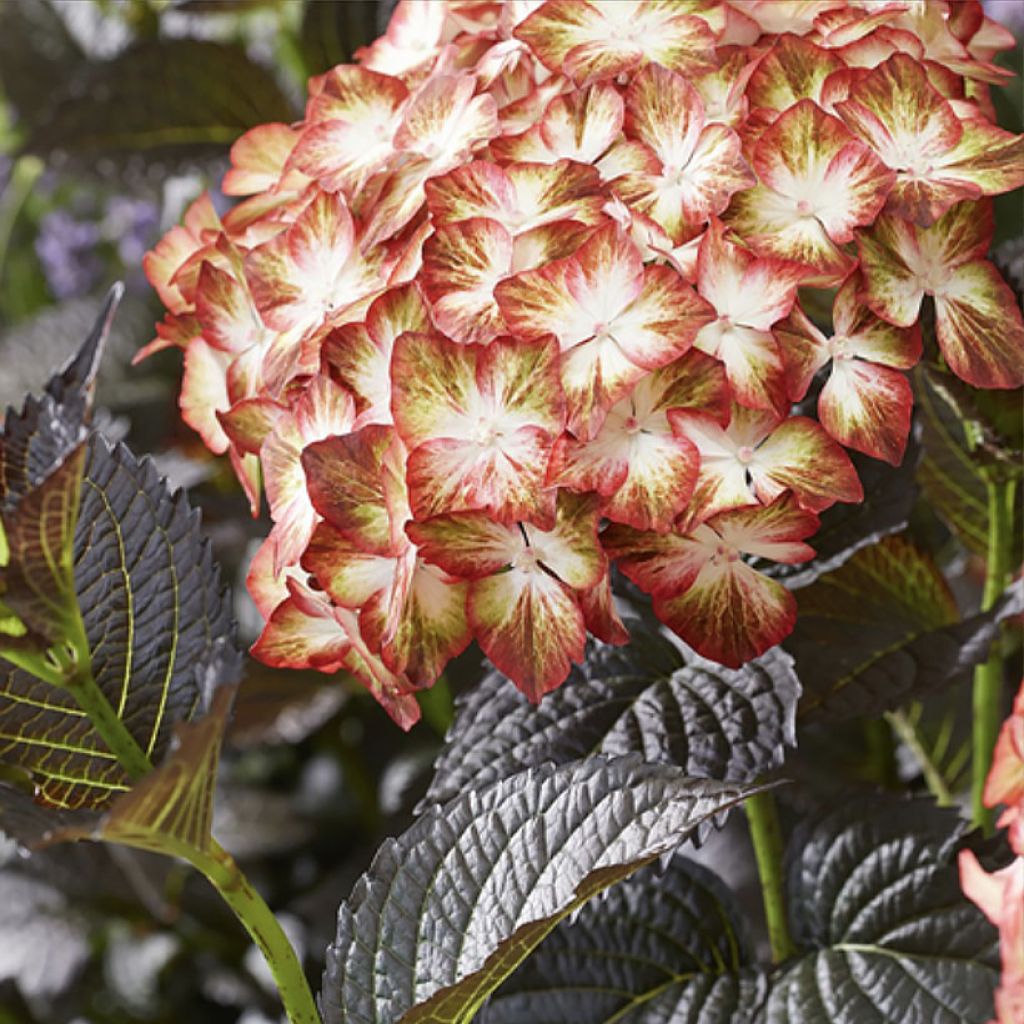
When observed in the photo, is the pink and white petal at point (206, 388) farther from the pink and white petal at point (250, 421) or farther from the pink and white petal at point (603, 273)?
the pink and white petal at point (603, 273)

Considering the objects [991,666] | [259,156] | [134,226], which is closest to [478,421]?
[259,156]

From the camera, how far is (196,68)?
985mm

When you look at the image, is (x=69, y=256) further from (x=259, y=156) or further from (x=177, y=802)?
(x=177, y=802)

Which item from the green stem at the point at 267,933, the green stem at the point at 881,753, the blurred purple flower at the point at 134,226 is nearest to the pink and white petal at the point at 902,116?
the green stem at the point at 267,933

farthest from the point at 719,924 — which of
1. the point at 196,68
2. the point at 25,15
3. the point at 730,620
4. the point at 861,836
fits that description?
the point at 25,15

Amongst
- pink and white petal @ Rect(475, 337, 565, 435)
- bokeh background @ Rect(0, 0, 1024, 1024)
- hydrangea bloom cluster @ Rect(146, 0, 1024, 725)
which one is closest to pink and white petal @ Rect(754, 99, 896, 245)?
hydrangea bloom cluster @ Rect(146, 0, 1024, 725)

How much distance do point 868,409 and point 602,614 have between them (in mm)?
112

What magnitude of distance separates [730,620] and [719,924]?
213 mm

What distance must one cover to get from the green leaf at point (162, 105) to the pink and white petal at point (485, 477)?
0.61m

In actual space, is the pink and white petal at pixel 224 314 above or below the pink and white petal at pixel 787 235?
below

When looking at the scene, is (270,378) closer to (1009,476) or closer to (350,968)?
(350,968)

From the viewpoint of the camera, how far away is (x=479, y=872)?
481mm

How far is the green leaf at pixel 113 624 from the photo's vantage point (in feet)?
1.58

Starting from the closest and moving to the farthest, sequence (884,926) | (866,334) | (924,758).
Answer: (866,334), (884,926), (924,758)
